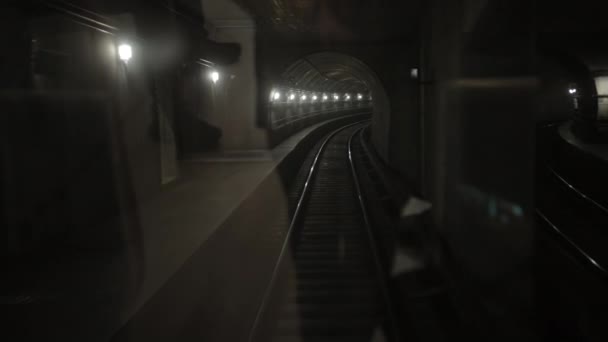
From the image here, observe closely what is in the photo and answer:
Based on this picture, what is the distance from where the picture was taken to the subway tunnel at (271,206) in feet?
19.0

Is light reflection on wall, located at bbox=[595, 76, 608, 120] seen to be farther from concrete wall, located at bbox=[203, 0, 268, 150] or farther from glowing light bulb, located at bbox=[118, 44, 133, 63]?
glowing light bulb, located at bbox=[118, 44, 133, 63]

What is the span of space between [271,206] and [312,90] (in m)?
20.4

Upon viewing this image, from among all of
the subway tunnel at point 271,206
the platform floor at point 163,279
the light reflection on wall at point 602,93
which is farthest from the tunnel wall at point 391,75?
the platform floor at point 163,279

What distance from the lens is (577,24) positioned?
12.7m

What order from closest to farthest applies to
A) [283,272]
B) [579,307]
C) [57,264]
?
[57,264] → [579,307] → [283,272]

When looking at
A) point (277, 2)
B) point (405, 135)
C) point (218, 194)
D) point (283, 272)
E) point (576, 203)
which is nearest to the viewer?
point (283, 272)

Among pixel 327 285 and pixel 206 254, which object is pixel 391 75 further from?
pixel 206 254

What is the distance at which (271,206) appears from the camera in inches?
492

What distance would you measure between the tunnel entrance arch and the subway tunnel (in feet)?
10.6

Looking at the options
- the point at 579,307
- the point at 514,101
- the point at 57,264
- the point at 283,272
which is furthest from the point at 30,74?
the point at 579,307

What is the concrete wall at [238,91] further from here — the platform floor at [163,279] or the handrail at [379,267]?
the platform floor at [163,279]

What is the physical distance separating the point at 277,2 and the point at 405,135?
560 centimetres

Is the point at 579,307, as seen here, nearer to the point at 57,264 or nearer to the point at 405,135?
the point at 57,264

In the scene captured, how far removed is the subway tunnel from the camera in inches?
228
